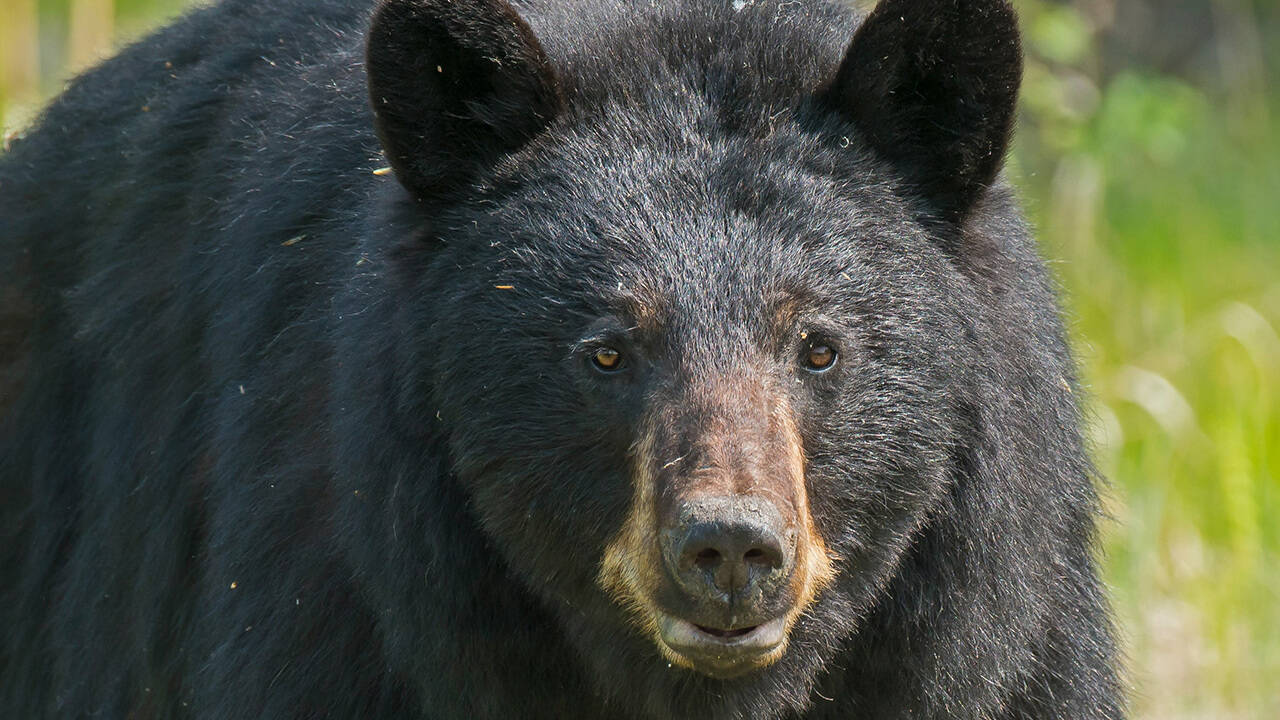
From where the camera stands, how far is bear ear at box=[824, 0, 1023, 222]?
11.5 ft

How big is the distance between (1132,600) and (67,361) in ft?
12.4

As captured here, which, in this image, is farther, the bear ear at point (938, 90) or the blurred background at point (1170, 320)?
the blurred background at point (1170, 320)

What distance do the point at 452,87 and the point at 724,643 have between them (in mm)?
1291

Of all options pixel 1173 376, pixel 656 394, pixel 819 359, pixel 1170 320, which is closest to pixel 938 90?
pixel 819 359

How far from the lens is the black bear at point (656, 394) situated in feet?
11.1

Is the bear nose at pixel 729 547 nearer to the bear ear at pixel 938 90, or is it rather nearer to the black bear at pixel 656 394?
the black bear at pixel 656 394

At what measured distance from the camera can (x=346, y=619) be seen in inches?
151

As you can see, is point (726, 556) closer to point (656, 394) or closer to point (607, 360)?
point (656, 394)

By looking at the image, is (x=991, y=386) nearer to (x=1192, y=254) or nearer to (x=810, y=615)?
(x=810, y=615)

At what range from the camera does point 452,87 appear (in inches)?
143

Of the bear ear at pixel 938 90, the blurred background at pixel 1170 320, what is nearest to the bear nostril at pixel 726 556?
the bear ear at pixel 938 90

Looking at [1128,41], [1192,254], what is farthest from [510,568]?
[1128,41]

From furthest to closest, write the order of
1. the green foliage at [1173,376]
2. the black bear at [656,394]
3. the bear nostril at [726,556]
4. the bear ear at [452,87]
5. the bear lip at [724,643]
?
the green foliage at [1173,376]
the bear ear at [452,87]
the black bear at [656,394]
the bear lip at [724,643]
the bear nostril at [726,556]

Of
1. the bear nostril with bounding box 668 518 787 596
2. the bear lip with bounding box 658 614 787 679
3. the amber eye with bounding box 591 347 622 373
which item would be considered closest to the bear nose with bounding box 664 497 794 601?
the bear nostril with bounding box 668 518 787 596
